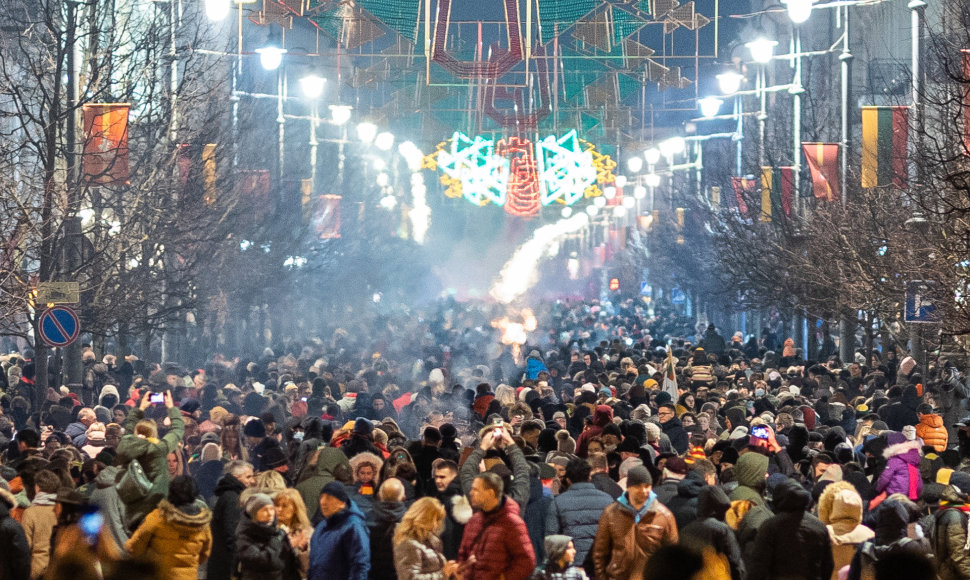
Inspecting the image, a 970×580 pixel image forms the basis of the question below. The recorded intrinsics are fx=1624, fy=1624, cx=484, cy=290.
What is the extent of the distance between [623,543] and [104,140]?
51.0 feet

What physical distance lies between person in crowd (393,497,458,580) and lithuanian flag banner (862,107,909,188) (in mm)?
15208

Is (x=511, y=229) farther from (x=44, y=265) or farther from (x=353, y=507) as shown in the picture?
(x=353, y=507)

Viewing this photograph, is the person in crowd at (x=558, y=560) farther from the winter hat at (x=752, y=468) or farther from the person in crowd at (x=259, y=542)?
the winter hat at (x=752, y=468)

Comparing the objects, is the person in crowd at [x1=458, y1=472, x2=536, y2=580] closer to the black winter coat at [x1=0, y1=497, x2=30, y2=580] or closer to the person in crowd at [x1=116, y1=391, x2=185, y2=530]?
the black winter coat at [x1=0, y1=497, x2=30, y2=580]

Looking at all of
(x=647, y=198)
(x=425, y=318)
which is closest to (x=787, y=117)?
(x=425, y=318)

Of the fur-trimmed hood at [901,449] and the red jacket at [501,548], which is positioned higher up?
the fur-trimmed hood at [901,449]

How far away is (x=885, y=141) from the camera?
77.6 ft

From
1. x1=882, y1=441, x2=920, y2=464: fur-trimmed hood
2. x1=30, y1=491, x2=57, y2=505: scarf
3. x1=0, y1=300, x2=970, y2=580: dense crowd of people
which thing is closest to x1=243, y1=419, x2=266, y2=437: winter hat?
x1=0, y1=300, x2=970, y2=580: dense crowd of people

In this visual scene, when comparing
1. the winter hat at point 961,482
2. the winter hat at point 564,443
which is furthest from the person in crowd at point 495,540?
the winter hat at point 564,443

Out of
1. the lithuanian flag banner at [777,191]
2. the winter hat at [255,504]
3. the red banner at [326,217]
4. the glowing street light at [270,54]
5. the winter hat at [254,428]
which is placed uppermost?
the glowing street light at [270,54]

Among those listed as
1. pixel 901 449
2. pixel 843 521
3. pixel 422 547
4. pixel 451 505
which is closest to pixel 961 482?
pixel 901 449

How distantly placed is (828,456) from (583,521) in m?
3.49

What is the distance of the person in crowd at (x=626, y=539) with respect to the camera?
9.20 meters

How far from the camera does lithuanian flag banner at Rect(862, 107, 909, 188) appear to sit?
23.7m
